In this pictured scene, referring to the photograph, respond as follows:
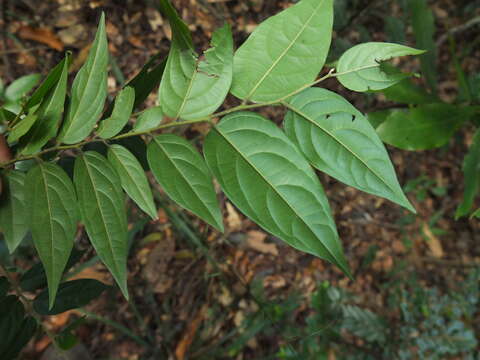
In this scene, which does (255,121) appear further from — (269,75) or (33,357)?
(33,357)

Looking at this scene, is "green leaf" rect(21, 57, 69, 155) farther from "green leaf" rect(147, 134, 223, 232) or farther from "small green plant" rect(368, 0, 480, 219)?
"small green plant" rect(368, 0, 480, 219)

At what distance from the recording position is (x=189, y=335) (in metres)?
1.87

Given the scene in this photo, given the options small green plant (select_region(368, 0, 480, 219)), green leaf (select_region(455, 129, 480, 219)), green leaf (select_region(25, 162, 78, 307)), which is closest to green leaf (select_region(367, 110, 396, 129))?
small green plant (select_region(368, 0, 480, 219))

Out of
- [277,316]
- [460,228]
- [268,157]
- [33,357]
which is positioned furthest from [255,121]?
[460,228]

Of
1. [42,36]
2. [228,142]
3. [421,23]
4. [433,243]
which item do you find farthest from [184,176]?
[433,243]

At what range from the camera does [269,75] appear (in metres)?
0.64

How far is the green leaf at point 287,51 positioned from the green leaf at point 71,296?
1.70ft

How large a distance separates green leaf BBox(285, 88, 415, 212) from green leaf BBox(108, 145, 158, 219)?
25 centimetres

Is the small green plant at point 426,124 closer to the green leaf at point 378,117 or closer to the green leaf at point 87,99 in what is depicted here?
the green leaf at point 378,117

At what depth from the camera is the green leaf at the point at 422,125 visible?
4.12ft

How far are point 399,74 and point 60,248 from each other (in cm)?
59

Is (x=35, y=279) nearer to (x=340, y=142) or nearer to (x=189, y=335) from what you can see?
(x=340, y=142)

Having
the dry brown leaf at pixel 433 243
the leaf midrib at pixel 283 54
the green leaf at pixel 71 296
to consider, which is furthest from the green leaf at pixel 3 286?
the dry brown leaf at pixel 433 243

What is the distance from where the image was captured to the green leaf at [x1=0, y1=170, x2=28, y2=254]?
0.69 meters
